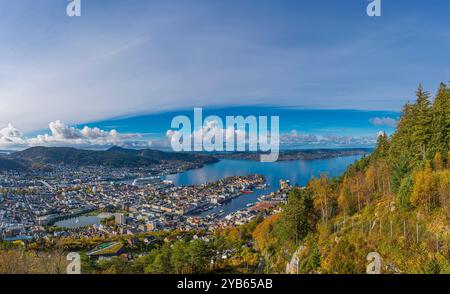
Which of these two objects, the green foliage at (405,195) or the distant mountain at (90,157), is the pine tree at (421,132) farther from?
the distant mountain at (90,157)

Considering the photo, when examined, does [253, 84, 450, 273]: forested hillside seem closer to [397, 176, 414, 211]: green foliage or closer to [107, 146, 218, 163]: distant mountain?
[397, 176, 414, 211]: green foliage

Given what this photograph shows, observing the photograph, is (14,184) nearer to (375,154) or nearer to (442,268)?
A: (375,154)

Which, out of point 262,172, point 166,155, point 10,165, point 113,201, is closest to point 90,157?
point 10,165

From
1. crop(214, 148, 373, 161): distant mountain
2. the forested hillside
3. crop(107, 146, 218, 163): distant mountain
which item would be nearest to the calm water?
crop(214, 148, 373, 161): distant mountain

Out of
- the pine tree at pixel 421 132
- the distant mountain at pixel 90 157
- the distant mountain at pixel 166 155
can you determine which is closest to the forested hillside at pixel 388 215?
the pine tree at pixel 421 132

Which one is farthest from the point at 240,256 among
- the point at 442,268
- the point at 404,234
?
the point at 442,268

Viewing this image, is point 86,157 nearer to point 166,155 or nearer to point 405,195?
point 166,155
